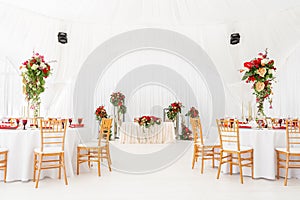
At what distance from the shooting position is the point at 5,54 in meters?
6.50

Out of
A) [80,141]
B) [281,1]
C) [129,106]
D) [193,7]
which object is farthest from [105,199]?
[129,106]

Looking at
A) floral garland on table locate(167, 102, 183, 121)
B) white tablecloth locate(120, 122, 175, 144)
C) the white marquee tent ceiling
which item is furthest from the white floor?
floral garland on table locate(167, 102, 183, 121)

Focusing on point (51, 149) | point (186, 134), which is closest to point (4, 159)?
point (51, 149)

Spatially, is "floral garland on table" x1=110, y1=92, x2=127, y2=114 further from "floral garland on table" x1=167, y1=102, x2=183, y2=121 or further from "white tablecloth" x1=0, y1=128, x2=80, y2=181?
"white tablecloth" x1=0, y1=128, x2=80, y2=181

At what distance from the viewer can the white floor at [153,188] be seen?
10.7 ft

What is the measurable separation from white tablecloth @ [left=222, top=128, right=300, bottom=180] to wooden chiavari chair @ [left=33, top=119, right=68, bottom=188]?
9.32ft

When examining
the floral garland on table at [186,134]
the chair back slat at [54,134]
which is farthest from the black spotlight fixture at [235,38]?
the chair back slat at [54,134]

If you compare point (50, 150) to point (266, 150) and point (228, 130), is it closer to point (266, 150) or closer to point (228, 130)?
point (228, 130)

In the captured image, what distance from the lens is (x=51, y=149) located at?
3848 millimetres

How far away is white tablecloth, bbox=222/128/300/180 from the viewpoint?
404 cm

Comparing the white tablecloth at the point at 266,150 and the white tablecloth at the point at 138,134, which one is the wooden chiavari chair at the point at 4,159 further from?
the white tablecloth at the point at 138,134

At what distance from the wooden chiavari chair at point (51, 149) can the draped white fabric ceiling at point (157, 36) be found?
2.47 m

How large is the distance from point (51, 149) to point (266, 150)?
126 inches

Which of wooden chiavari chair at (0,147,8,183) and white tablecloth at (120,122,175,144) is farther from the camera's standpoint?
white tablecloth at (120,122,175,144)
